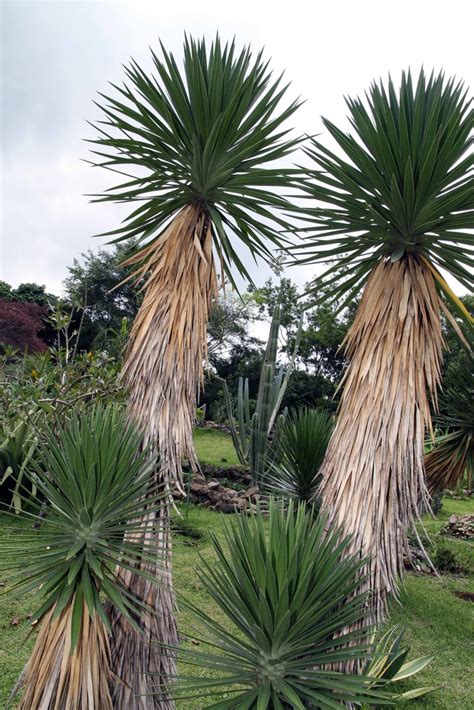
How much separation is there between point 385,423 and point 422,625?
487 centimetres

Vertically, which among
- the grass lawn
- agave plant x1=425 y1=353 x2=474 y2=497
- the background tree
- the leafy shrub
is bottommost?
the grass lawn

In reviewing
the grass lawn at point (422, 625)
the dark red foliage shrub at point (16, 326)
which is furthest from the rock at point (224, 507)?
the dark red foliage shrub at point (16, 326)

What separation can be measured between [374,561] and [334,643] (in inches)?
20.0

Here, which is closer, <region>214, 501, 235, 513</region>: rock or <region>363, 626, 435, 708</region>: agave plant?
<region>363, 626, 435, 708</region>: agave plant

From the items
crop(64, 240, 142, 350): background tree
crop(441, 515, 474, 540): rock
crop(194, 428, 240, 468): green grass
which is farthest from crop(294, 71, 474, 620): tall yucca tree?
crop(64, 240, 142, 350): background tree

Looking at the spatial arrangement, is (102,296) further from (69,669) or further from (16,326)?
(69,669)

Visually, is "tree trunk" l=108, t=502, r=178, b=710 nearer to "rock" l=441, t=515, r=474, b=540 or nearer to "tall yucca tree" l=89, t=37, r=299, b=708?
"tall yucca tree" l=89, t=37, r=299, b=708

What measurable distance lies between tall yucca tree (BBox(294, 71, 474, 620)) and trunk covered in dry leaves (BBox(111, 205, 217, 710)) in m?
0.78

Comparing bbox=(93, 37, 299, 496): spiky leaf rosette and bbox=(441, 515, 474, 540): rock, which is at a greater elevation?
bbox=(93, 37, 299, 496): spiky leaf rosette

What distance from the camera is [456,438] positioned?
18.5 feet

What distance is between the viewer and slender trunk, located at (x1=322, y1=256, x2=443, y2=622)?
2.65 meters

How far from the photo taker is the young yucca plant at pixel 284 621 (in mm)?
2109

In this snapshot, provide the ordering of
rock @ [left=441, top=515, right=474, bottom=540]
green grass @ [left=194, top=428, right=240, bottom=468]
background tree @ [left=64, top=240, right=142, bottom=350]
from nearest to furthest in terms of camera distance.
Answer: rock @ [left=441, top=515, right=474, bottom=540] → green grass @ [left=194, top=428, right=240, bottom=468] → background tree @ [left=64, top=240, right=142, bottom=350]

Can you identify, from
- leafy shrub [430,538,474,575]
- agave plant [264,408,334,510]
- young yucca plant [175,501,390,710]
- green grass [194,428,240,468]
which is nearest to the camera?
young yucca plant [175,501,390,710]
